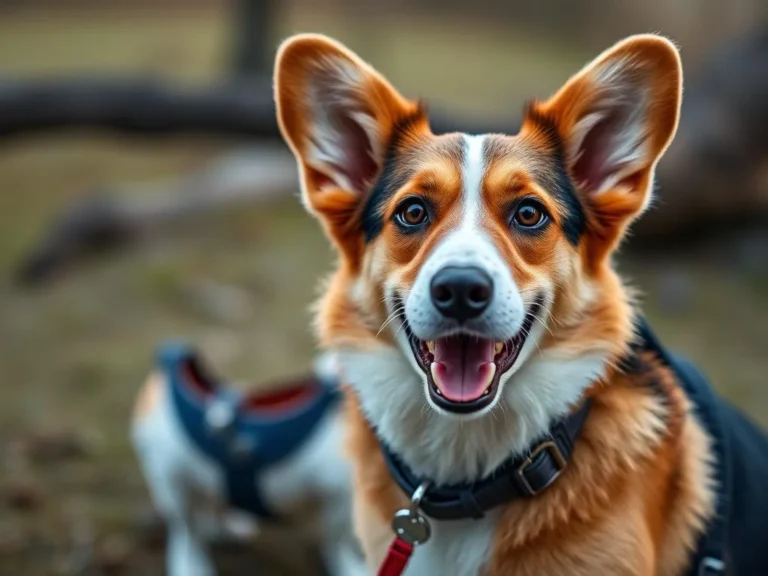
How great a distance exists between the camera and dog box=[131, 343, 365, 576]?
3.38 meters

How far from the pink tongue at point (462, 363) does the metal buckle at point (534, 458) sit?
25 centimetres

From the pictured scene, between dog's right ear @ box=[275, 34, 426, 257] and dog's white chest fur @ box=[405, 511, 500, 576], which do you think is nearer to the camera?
dog's white chest fur @ box=[405, 511, 500, 576]

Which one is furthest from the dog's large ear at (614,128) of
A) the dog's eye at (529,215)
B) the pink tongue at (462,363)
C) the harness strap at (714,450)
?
the pink tongue at (462,363)

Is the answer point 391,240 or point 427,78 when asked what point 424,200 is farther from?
point 427,78

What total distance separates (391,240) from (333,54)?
518 millimetres

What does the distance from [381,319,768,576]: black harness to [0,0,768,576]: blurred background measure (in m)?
1.62

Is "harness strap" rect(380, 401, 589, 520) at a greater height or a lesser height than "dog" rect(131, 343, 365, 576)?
greater

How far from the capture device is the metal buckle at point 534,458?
2221mm

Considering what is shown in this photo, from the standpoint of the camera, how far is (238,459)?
335 centimetres

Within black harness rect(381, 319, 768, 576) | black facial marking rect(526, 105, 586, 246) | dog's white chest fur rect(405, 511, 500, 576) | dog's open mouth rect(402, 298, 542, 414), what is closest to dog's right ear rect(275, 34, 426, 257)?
black facial marking rect(526, 105, 586, 246)

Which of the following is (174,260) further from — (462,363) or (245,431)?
(462,363)

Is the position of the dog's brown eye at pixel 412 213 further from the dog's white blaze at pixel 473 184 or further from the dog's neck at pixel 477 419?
the dog's neck at pixel 477 419

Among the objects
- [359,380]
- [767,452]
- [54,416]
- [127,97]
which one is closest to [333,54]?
[359,380]

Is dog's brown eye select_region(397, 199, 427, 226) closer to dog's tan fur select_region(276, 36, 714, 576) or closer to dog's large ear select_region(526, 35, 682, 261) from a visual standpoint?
dog's tan fur select_region(276, 36, 714, 576)
